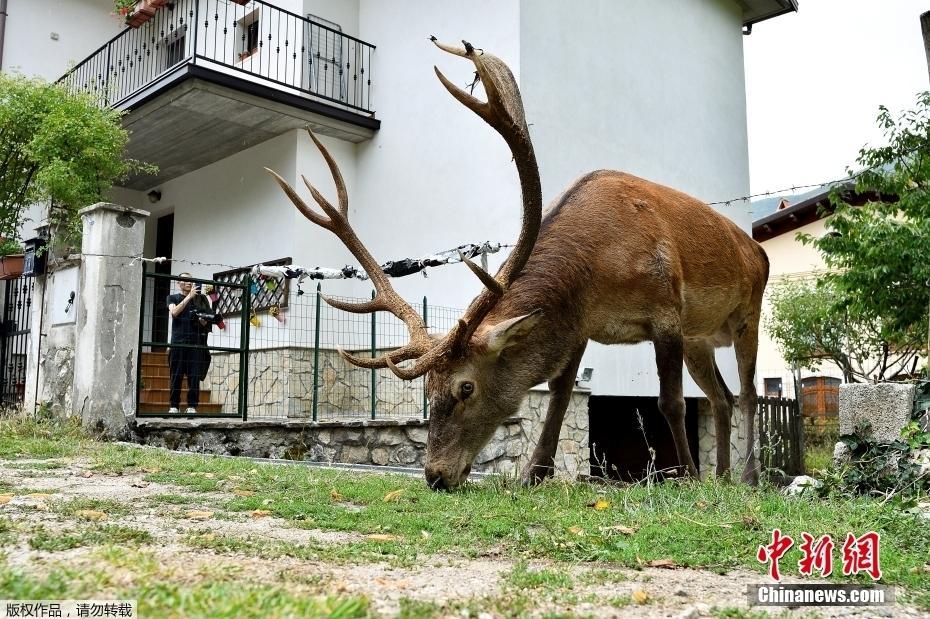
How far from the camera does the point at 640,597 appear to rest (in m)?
2.44

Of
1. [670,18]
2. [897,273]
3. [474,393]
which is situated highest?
[670,18]

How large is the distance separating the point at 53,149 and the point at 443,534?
10.5 meters

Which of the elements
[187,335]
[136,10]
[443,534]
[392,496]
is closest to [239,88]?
[187,335]

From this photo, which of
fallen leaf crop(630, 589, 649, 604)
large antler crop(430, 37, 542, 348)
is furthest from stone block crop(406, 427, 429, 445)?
fallen leaf crop(630, 589, 649, 604)

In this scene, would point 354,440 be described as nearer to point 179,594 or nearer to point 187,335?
point 187,335

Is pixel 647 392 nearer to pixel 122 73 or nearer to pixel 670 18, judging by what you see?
→ pixel 670 18

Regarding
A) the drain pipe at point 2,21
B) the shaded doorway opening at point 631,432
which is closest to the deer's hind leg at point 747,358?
the shaded doorway opening at point 631,432

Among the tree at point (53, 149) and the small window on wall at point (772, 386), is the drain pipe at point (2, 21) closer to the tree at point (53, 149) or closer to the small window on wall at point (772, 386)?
the tree at point (53, 149)

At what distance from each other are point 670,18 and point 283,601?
1422cm

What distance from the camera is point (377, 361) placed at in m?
4.96

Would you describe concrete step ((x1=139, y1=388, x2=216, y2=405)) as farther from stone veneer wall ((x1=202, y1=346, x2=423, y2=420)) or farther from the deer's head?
the deer's head

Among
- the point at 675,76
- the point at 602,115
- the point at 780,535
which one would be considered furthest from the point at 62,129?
the point at 780,535

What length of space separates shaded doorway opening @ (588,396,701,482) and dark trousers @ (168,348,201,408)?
6.37 m

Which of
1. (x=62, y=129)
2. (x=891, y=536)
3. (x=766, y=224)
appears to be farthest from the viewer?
(x=766, y=224)
